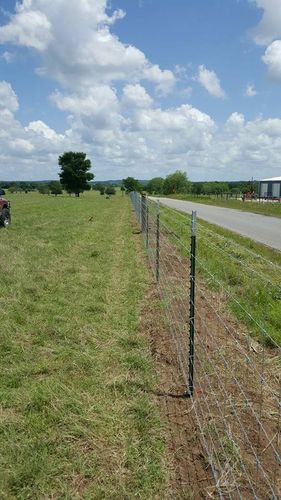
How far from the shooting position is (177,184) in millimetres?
127500

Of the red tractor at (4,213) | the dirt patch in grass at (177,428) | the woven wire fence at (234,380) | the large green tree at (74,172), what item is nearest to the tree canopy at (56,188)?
the large green tree at (74,172)

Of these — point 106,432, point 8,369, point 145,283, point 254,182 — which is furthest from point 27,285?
point 254,182

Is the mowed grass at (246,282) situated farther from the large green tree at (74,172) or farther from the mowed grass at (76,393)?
the large green tree at (74,172)

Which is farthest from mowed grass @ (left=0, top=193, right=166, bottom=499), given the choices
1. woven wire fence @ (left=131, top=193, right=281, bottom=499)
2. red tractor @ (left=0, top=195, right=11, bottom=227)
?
red tractor @ (left=0, top=195, right=11, bottom=227)

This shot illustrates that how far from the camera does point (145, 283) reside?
8719mm

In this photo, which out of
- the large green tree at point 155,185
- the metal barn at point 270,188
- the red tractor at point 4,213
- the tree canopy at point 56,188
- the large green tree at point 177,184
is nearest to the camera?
the red tractor at point 4,213

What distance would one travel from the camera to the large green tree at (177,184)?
12506 centimetres

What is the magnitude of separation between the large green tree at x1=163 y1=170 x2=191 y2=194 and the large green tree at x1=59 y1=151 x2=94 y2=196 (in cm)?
4522

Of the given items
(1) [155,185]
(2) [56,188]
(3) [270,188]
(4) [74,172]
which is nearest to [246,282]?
(3) [270,188]

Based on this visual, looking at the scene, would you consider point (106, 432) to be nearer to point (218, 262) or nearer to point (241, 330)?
point (241, 330)

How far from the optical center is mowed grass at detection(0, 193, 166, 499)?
312 centimetres

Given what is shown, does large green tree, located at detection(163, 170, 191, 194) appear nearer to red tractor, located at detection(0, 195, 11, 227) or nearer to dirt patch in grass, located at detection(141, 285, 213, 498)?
red tractor, located at detection(0, 195, 11, 227)

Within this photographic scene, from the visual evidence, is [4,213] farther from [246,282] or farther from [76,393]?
[76,393]

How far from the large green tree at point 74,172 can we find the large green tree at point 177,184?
4522cm
